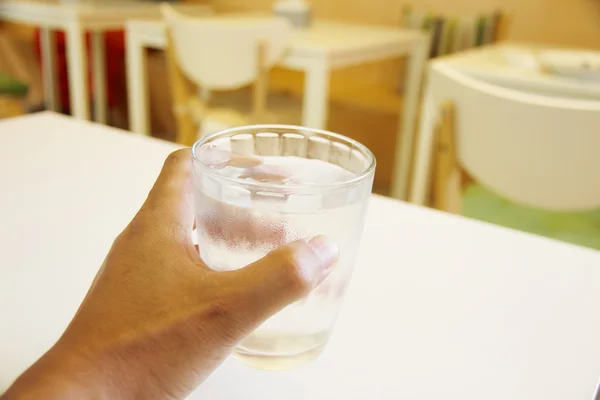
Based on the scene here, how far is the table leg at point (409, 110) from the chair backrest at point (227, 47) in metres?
0.72

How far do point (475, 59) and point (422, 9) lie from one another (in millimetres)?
1285

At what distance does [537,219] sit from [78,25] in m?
1.89

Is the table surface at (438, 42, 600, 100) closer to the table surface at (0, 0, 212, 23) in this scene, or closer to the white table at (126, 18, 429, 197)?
the white table at (126, 18, 429, 197)

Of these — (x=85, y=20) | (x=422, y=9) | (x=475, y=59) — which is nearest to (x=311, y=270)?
(x=475, y=59)

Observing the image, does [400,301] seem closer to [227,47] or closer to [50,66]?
[227,47]

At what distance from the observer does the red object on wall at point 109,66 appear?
3248 millimetres

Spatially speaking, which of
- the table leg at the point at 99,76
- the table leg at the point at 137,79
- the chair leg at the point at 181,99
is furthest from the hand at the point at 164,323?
the table leg at the point at 99,76

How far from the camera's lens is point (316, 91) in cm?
171

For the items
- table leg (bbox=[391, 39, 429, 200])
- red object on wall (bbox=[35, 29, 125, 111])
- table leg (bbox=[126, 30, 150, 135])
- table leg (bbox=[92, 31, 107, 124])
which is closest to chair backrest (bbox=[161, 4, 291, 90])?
table leg (bbox=[126, 30, 150, 135])

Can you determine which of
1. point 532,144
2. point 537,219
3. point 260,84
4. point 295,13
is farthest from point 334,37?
point 532,144

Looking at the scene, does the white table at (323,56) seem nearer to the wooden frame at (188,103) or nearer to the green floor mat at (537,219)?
the wooden frame at (188,103)

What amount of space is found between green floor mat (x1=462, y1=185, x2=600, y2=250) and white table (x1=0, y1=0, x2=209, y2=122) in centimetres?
171

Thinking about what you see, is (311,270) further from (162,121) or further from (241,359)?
(162,121)

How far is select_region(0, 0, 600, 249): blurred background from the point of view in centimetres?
93
